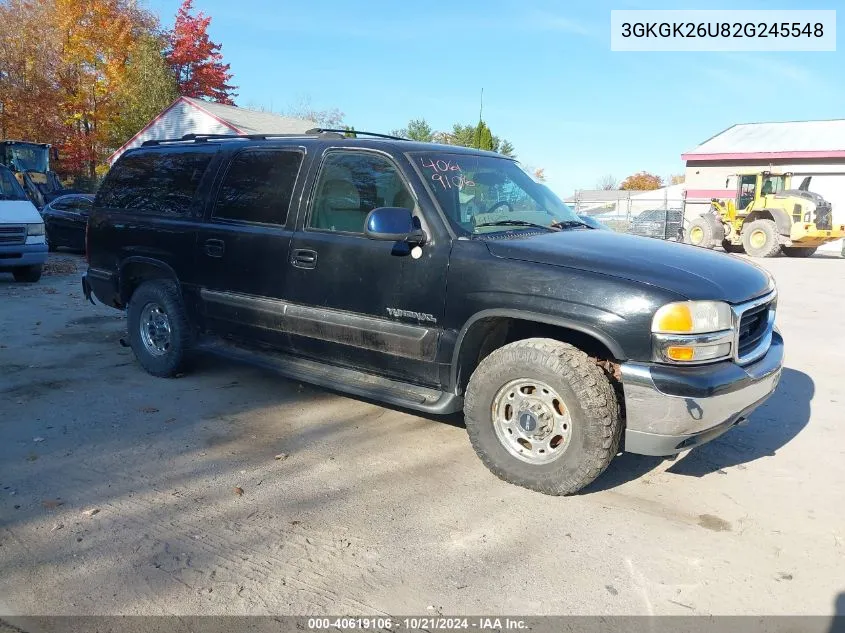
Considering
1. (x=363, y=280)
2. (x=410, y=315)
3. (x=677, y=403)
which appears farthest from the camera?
(x=363, y=280)

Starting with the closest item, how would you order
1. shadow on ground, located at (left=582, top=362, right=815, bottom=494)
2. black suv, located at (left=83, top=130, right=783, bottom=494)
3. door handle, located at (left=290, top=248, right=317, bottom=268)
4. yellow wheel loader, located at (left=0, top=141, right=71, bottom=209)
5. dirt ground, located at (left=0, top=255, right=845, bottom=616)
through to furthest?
dirt ground, located at (left=0, top=255, right=845, bottom=616) → black suv, located at (left=83, top=130, right=783, bottom=494) → shadow on ground, located at (left=582, top=362, right=815, bottom=494) → door handle, located at (left=290, top=248, right=317, bottom=268) → yellow wheel loader, located at (left=0, top=141, right=71, bottom=209)

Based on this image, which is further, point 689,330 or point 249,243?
point 249,243

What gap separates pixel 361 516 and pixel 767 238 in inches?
790

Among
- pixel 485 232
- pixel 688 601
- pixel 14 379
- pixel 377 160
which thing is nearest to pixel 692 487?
pixel 688 601

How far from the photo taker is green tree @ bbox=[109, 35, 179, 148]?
31.8m

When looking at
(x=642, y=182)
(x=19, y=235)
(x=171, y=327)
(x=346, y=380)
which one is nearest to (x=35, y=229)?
(x=19, y=235)

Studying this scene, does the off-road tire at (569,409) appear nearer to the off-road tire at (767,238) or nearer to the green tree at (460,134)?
the off-road tire at (767,238)

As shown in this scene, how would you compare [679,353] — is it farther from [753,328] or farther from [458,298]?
[458,298]

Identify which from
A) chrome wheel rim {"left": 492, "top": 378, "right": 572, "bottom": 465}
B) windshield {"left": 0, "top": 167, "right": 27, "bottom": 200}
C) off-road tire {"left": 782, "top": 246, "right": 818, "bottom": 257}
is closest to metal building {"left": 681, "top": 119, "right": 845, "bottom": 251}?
off-road tire {"left": 782, "top": 246, "right": 818, "bottom": 257}

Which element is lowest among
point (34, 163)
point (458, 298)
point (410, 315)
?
point (410, 315)

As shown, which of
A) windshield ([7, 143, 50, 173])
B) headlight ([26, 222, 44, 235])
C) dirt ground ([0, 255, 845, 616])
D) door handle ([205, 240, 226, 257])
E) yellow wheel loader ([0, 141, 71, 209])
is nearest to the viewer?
dirt ground ([0, 255, 845, 616])

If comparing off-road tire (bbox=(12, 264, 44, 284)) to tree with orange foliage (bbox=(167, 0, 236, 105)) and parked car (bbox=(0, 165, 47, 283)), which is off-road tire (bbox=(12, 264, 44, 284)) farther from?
tree with orange foliage (bbox=(167, 0, 236, 105))

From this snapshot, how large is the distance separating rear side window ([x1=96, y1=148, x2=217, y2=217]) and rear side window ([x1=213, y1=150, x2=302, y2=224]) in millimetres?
387

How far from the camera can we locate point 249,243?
15.9ft
